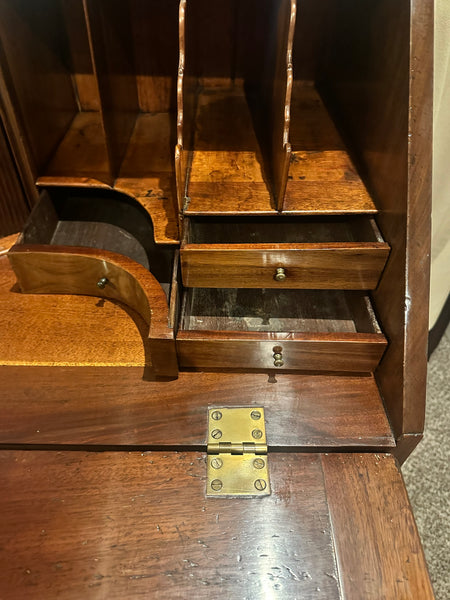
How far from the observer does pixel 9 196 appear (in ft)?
3.24

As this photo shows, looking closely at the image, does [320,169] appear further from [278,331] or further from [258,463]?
[258,463]

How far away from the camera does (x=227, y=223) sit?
97 centimetres

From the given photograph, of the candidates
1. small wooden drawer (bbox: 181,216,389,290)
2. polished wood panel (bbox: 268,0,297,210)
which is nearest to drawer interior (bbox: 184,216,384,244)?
small wooden drawer (bbox: 181,216,389,290)

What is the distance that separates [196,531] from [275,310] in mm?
450

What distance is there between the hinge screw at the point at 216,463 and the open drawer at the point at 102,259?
18 cm

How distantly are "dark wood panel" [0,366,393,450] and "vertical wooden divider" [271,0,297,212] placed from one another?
348 millimetres

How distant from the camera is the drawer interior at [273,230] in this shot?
3.04 feet

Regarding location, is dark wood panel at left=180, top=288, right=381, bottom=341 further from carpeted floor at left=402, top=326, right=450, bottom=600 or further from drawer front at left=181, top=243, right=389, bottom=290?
carpeted floor at left=402, top=326, right=450, bottom=600

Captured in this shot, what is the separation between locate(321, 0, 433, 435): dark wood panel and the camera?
27.0 inches

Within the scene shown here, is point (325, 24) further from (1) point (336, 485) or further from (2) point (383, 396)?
(1) point (336, 485)

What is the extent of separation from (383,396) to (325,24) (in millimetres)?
864

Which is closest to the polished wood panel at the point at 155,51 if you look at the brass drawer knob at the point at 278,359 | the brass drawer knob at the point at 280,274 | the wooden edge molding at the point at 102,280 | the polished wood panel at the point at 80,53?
the polished wood panel at the point at 80,53

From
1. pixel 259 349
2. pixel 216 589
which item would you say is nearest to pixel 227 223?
pixel 259 349

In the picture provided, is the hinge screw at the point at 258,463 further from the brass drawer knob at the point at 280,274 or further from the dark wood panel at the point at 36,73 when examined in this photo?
the dark wood panel at the point at 36,73
